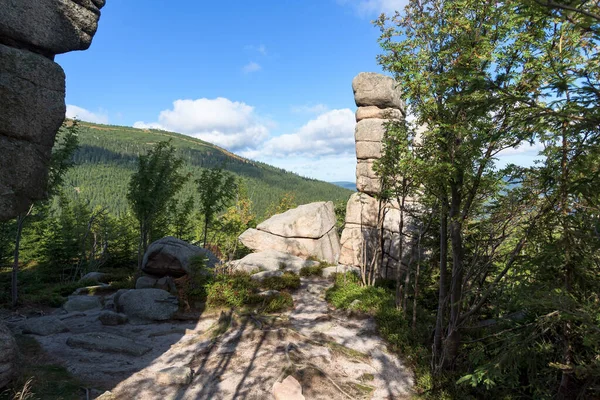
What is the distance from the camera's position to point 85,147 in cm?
19375

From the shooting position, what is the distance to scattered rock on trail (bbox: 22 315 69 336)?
10.7 m

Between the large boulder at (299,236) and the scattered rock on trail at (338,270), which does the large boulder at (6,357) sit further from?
the large boulder at (299,236)

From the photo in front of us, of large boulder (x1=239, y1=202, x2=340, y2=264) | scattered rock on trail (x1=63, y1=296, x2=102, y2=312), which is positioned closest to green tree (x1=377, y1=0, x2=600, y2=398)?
scattered rock on trail (x1=63, y1=296, x2=102, y2=312)

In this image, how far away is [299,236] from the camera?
24.2 metres

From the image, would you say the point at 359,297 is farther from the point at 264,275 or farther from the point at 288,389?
the point at 288,389

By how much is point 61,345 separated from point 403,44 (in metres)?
13.1

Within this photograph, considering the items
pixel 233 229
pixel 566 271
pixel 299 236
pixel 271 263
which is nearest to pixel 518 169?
pixel 566 271

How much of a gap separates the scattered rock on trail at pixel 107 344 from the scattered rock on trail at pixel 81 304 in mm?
4998

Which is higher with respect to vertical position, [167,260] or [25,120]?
[25,120]

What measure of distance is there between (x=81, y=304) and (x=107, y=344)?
626 cm

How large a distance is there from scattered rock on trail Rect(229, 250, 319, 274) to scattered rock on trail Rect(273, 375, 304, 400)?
35.8ft

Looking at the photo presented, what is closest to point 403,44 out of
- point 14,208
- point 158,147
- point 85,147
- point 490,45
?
point 490,45

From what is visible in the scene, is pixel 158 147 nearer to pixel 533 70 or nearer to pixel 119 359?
pixel 119 359

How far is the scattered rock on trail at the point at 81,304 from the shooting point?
46.4 ft
